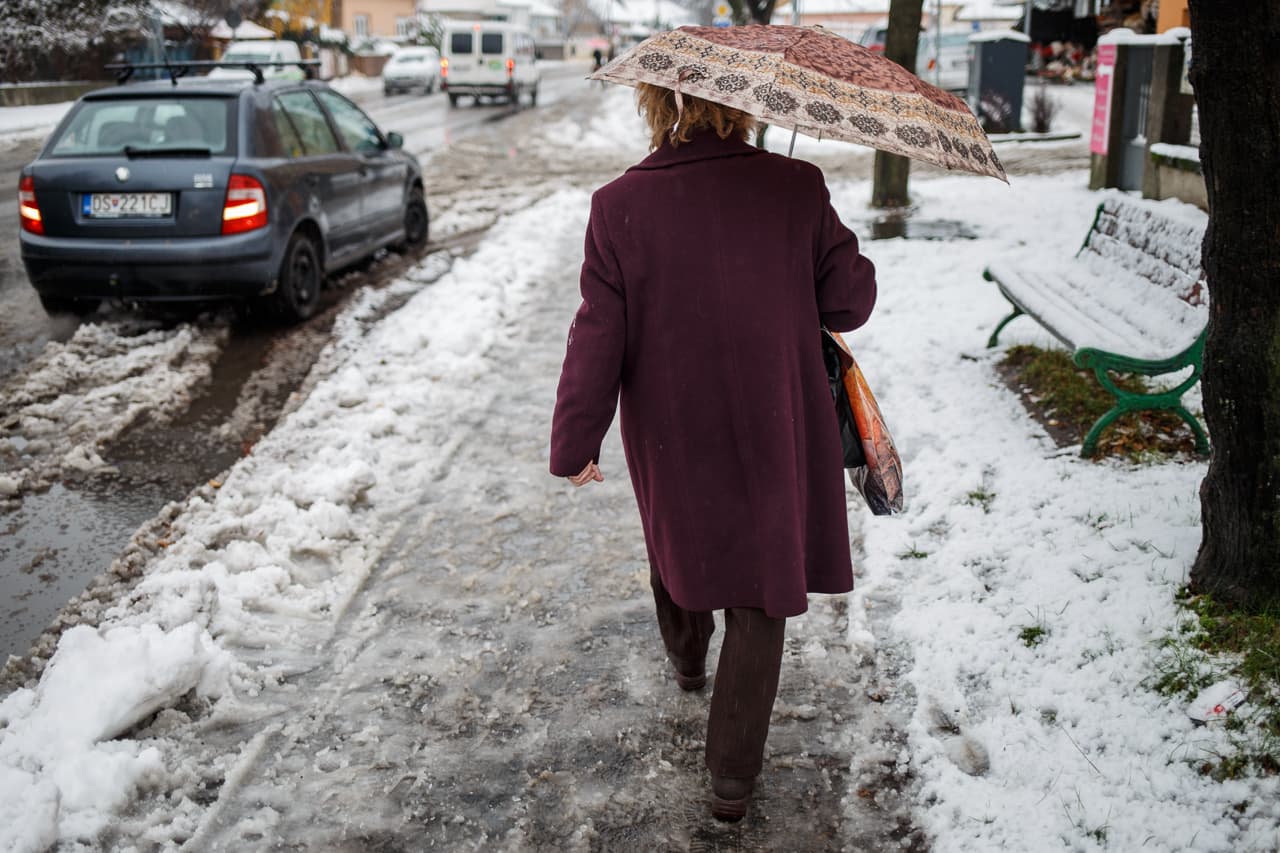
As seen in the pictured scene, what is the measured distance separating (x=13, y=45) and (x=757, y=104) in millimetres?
27503

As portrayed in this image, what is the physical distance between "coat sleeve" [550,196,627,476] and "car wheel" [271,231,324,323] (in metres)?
5.30

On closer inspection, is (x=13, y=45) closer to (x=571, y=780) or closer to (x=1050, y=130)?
(x=1050, y=130)

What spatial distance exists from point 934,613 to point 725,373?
163cm

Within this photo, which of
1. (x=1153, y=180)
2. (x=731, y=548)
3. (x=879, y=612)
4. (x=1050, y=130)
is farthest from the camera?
(x=1050, y=130)

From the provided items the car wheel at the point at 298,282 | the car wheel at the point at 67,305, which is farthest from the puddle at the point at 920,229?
the car wheel at the point at 67,305

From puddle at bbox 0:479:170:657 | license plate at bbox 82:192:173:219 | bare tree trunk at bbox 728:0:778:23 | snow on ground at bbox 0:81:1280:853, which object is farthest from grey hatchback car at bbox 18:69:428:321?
bare tree trunk at bbox 728:0:778:23

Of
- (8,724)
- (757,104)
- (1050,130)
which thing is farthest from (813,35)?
(1050,130)

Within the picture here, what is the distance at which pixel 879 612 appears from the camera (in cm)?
394

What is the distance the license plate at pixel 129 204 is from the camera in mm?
6918

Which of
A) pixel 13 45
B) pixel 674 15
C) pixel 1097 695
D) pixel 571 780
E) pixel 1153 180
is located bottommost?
pixel 571 780

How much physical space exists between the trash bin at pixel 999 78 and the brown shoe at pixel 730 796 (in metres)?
17.7

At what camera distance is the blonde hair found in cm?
251

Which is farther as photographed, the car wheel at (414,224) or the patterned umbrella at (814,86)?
the car wheel at (414,224)

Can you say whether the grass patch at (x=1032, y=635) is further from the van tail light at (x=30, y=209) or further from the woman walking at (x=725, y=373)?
the van tail light at (x=30, y=209)
